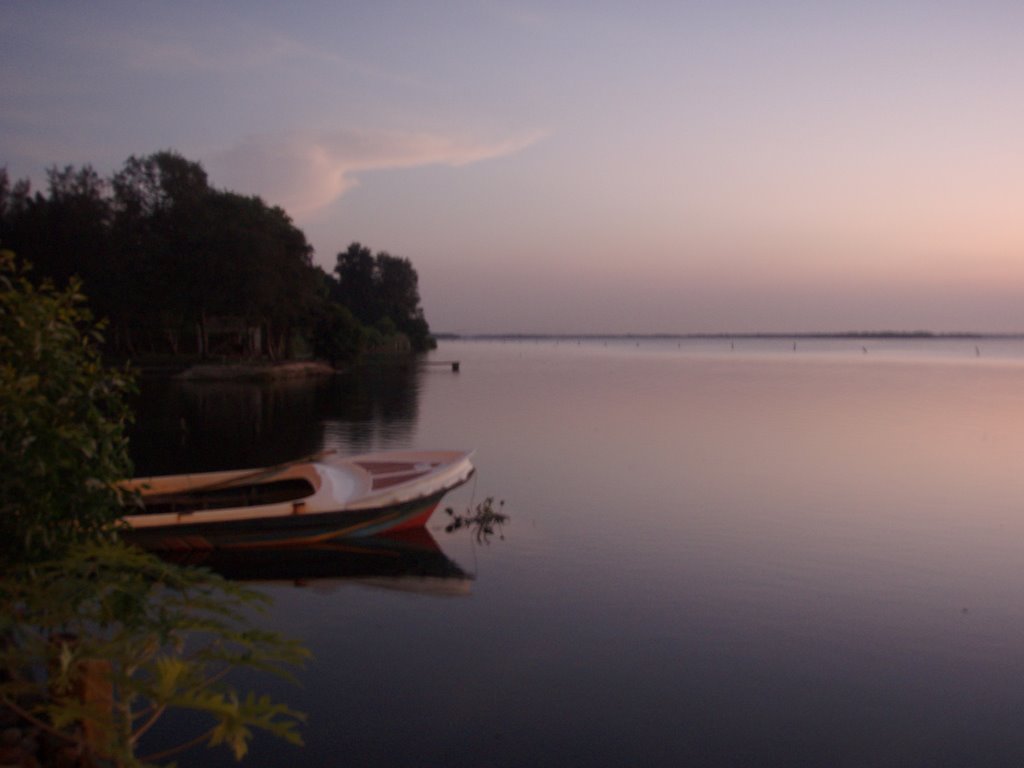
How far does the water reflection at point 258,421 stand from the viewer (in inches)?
944

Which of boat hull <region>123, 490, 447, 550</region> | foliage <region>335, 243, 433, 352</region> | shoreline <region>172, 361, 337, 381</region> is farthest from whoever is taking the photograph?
foliage <region>335, 243, 433, 352</region>

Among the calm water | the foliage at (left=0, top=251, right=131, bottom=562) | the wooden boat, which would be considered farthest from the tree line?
the foliage at (left=0, top=251, right=131, bottom=562)

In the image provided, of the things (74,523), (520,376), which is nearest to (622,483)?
(74,523)

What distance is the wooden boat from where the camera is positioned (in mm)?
12609

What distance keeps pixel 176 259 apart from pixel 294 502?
50899mm

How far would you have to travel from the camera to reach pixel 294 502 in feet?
42.4

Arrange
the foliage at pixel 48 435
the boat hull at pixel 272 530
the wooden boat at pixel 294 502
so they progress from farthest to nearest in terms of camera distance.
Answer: the wooden boat at pixel 294 502
the boat hull at pixel 272 530
the foliage at pixel 48 435

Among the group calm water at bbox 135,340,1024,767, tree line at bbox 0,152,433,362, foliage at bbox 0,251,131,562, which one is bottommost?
calm water at bbox 135,340,1024,767

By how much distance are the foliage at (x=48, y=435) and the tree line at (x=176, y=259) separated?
175 feet

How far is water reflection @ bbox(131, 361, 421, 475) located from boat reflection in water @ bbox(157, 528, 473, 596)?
30.1 feet

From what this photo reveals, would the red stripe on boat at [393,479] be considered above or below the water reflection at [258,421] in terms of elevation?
above

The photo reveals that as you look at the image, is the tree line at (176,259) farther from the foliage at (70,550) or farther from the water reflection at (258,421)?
the foliage at (70,550)

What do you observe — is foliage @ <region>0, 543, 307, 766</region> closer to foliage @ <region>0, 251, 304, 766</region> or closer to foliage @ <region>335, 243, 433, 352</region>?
foliage @ <region>0, 251, 304, 766</region>

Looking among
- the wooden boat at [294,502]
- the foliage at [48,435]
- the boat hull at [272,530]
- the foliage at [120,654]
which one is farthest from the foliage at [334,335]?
the foliage at [120,654]
